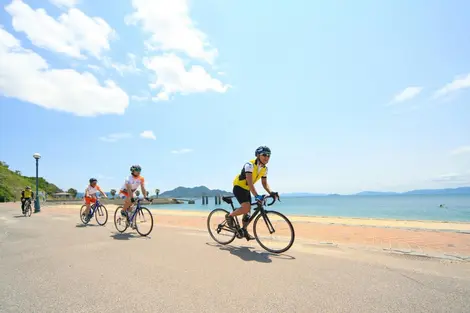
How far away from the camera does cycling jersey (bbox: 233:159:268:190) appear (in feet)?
17.0

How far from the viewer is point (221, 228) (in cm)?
605

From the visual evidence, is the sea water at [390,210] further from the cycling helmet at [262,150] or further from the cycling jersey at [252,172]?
the cycling helmet at [262,150]

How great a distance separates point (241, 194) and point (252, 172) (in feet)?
2.07

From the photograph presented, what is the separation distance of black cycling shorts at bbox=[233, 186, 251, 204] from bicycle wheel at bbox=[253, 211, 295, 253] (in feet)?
1.58

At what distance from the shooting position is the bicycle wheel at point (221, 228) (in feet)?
19.2

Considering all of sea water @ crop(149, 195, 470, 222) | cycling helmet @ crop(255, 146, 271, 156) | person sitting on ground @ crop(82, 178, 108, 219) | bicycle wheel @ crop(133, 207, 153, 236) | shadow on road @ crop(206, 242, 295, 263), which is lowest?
sea water @ crop(149, 195, 470, 222)

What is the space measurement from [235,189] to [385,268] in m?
3.04

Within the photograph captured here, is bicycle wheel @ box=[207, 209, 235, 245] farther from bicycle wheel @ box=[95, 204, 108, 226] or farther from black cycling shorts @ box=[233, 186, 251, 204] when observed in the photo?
bicycle wheel @ box=[95, 204, 108, 226]

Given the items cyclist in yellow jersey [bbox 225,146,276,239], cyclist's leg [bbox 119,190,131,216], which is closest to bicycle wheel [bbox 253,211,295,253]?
cyclist in yellow jersey [bbox 225,146,276,239]

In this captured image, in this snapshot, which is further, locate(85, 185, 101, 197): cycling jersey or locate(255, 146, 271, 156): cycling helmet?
locate(85, 185, 101, 197): cycling jersey

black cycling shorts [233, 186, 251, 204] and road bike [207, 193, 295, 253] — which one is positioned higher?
black cycling shorts [233, 186, 251, 204]

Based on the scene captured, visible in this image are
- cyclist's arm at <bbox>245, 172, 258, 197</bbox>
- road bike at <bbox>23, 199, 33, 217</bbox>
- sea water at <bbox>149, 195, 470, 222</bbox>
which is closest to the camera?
cyclist's arm at <bbox>245, 172, 258, 197</bbox>

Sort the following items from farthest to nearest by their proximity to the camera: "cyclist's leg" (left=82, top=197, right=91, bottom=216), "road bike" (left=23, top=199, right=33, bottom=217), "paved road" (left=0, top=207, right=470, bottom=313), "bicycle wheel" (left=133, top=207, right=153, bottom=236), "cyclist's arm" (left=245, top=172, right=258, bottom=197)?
"road bike" (left=23, top=199, right=33, bottom=217)
"cyclist's leg" (left=82, top=197, right=91, bottom=216)
"bicycle wheel" (left=133, top=207, right=153, bottom=236)
"cyclist's arm" (left=245, top=172, right=258, bottom=197)
"paved road" (left=0, top=207, right=470, bottom=313)

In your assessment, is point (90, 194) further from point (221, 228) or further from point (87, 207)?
point (221, 228)
